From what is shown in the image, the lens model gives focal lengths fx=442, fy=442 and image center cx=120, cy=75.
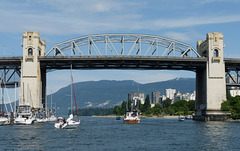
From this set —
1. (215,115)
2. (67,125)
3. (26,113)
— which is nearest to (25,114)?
(26,113)

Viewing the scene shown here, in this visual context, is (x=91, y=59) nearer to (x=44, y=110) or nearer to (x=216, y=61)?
(x=44, y=110)

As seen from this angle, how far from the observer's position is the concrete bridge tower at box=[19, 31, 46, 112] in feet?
420

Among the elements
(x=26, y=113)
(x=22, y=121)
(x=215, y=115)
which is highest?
(x=26, y=113)

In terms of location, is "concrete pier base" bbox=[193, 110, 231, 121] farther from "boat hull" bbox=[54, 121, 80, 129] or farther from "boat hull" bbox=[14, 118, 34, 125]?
"boat hull" bbox=[14, 118, 34, 125]

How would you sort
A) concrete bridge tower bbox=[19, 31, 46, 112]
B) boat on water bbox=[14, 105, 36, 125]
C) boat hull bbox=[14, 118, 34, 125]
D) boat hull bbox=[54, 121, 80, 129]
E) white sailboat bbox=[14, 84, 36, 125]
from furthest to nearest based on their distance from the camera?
concrete bridge tower bbox=[19, 31, 46, 112], white sailboat bbox=[14, 84, 36, 125], boat on water bbox=[14, 105, 36, 125], boat hull bbox=[14, 118, 34, 125], boat hull bbox=[54, 121, 80, 129]

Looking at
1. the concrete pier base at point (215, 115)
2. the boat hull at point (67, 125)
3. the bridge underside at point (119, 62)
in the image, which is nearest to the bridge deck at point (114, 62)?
the bridge underside at point (119, 62)

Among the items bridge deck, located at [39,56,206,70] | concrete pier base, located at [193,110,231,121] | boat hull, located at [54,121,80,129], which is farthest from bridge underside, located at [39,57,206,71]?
boat hull, located at [54,121,80,129]

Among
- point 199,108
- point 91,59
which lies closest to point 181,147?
point 91,59

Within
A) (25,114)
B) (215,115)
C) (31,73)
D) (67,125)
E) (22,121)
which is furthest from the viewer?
(215,115)

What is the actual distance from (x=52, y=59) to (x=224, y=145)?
78.0 metres

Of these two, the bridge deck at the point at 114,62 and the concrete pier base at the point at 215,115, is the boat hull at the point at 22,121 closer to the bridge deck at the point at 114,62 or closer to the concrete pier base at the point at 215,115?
the bridge deck at the point at 114,62

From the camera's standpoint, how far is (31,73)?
129 m

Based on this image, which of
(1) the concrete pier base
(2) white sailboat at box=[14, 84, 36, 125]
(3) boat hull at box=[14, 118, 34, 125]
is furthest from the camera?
(1) the concrete pier base

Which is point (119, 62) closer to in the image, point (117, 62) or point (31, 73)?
point (117, 62)
